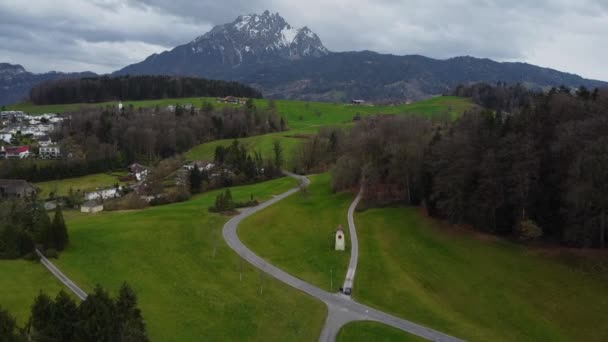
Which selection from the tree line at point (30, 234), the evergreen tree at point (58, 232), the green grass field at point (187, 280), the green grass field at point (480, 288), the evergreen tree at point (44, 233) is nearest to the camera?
the green grass field at point (480, 288)

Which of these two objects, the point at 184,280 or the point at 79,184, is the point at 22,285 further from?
the point at 79,184

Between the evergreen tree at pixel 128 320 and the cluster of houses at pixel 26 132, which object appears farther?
the cluster of houses at pixel 26 132

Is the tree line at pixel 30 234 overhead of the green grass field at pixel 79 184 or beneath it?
overhead

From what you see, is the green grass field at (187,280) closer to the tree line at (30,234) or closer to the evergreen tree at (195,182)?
the tree line at (30,234)

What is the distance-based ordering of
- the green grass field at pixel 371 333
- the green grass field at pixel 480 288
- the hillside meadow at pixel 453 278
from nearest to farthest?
the green grass field at pixel 371 333, the green grass field at pixel 480 288, the hillside meadow at pixel 453 278

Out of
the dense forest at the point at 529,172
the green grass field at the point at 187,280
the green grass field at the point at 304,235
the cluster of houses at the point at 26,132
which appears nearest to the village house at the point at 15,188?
the cluster of houses at the point at 26,132

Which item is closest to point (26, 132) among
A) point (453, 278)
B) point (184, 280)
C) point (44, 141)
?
point (44, 141)

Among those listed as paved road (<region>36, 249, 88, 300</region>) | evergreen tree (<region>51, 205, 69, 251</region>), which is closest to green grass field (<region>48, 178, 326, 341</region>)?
paved road (<region>36, 249, 88, 300</region>)
